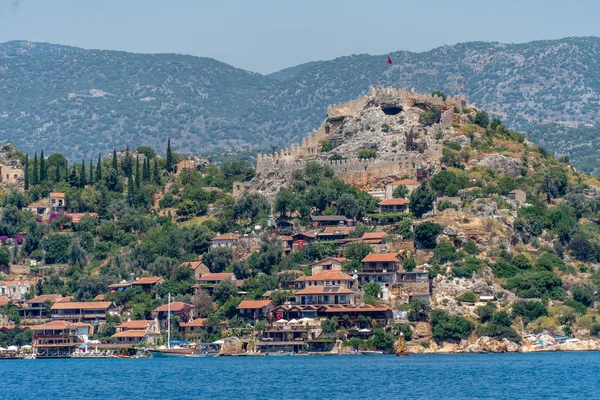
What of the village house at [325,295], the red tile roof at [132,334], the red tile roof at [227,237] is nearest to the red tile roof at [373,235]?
the village house at [325,295]

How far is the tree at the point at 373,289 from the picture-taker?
112 meters

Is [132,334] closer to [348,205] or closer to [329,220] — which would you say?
[329,220]

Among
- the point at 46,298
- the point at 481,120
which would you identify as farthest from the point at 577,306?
the point at 46,298

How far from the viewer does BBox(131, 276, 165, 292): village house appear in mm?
120625

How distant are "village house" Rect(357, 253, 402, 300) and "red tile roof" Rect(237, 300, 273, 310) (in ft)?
26.7

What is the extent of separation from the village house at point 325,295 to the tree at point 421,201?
15.2m

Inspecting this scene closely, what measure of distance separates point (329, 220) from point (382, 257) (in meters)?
13.8

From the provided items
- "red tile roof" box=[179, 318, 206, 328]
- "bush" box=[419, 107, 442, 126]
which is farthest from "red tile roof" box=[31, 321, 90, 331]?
"bush" box=[419, 107, 442, 126]

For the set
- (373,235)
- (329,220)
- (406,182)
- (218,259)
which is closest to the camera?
(373,235)

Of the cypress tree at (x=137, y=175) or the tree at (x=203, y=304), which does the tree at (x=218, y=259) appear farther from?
the cypress tree at (x=137, y=175)

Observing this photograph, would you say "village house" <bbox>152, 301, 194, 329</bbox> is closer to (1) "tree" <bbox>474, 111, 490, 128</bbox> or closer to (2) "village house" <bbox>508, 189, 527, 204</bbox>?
(2) "village house" <bbox>508, 189, 527, 204</bbox>

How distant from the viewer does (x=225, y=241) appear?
127 meters

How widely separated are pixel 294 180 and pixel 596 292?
3560cm

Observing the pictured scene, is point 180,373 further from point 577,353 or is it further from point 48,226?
point 48,226
